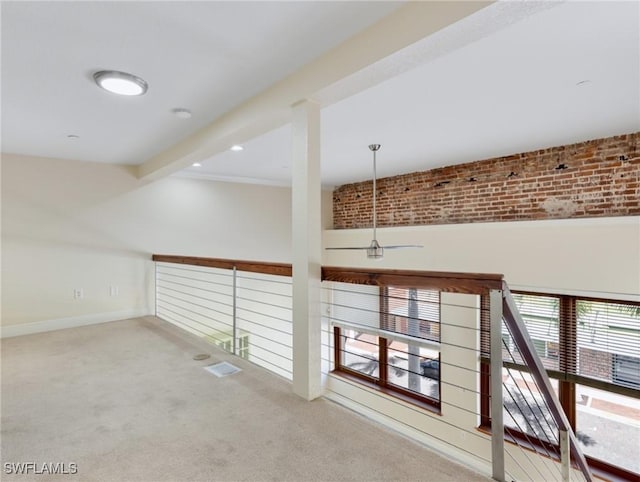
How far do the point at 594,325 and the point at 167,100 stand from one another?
4.68 meters

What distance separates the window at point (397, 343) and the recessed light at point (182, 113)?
2.98m

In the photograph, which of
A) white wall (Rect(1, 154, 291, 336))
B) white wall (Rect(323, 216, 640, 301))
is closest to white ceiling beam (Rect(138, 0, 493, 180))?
white wall (Rect(1, 154, 291, 336))

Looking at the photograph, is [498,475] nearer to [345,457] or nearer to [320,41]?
[345,457]

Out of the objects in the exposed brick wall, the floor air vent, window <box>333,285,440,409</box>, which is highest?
the exposed brick wall

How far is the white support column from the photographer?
2133 millimetres

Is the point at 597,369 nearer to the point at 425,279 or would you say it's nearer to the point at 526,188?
the point at 526,188

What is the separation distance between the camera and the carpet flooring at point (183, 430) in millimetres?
1522

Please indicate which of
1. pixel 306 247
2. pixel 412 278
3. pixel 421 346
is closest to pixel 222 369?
pixel 306 247

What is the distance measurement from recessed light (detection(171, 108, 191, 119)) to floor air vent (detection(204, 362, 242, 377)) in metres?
2.08

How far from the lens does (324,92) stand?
6.63ft

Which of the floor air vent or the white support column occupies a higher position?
the white support column

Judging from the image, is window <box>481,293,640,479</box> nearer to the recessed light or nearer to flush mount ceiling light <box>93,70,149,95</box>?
the recessed light

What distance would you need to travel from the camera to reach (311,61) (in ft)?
6.56

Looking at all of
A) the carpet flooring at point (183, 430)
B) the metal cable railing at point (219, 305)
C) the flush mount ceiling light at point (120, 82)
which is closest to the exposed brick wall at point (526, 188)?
the metal cable railing at point (219, 305)
